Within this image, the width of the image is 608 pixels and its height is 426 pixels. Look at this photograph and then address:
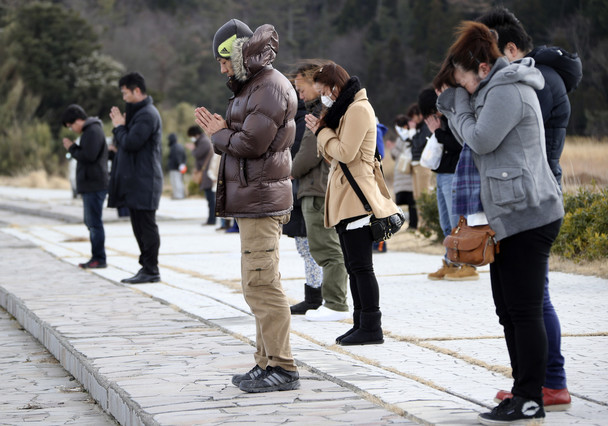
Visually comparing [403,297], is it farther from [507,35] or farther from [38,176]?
[38,176]

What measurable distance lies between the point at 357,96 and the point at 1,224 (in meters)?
15.5

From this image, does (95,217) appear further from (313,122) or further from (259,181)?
(259,181)

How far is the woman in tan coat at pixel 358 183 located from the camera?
623 centimetres

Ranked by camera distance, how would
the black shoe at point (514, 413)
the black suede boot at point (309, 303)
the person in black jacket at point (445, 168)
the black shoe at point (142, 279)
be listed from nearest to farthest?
1. the black shoe at point (514, 413)
2. the black suede boot at point (309, 303)
3. the person in black jacket at point (445, 168)
4. the black shoe at point (142, 279)

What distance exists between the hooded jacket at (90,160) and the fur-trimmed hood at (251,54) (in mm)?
6087

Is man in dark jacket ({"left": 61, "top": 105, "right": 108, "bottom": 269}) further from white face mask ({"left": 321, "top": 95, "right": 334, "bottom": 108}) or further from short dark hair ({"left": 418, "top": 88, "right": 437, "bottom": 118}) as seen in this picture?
white face mask ({"left": 321, "top": 95, "right": 334, "bottom": 108})

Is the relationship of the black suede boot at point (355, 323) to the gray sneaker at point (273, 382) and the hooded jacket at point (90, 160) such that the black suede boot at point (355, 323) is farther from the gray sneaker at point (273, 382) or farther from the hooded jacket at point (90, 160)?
the hooded jacket at point (90, 160)

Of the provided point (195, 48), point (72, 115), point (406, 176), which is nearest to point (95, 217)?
point (72, 115)

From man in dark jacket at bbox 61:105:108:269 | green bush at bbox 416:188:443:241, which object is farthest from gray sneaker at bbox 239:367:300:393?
green bush at bbox 416:188:443:241

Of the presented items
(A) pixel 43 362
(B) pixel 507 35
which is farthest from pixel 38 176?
(B) pixel 507 35

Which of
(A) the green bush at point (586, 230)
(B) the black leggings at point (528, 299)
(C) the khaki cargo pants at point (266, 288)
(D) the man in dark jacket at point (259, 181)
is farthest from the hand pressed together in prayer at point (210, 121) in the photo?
(A) the green bush at point (586, 230)

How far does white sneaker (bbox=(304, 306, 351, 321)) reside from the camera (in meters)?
7.26

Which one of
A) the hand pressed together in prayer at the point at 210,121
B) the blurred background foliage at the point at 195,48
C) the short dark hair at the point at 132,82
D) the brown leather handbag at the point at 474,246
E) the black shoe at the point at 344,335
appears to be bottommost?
the black shoe at the point at 344,335

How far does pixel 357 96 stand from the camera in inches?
252
